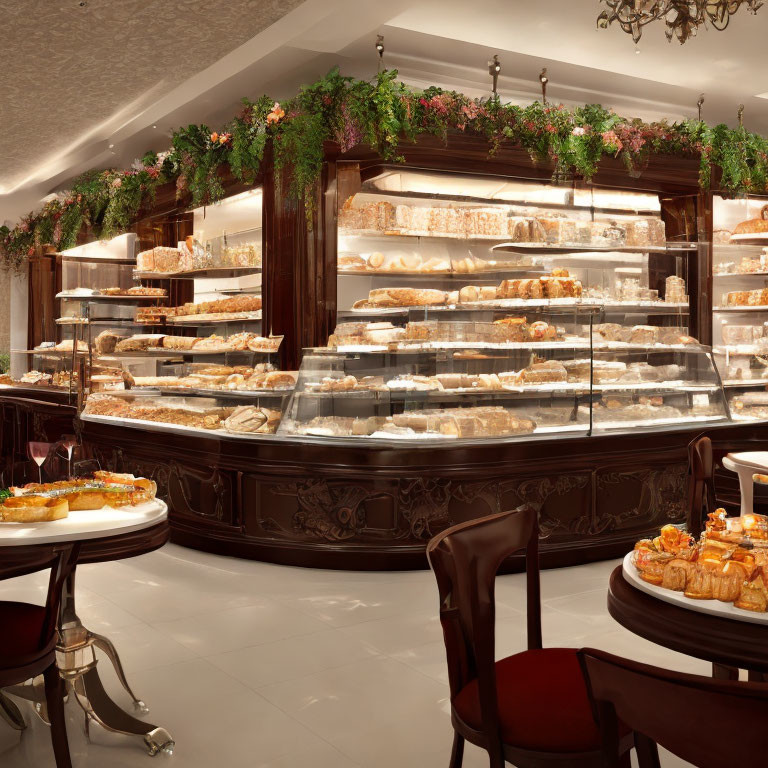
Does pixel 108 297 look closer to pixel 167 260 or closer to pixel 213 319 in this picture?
pixel 167 260

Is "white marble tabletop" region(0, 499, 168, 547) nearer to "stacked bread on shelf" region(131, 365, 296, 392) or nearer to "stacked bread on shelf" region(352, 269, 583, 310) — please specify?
"stacked bread on shelf" region(131, 365, 296, 392)

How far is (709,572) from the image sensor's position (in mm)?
1920

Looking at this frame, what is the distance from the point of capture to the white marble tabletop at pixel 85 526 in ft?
7.94

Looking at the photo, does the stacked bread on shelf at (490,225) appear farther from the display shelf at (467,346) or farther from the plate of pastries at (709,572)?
the plate of pastries at (709,572)

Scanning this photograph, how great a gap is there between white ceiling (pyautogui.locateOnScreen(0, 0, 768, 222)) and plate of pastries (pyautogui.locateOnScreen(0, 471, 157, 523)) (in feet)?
9.12

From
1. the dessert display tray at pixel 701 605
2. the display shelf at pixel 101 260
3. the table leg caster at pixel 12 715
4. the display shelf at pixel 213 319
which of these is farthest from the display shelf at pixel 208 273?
the dessert display tray at pixel 701 605

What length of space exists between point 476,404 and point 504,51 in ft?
8.77

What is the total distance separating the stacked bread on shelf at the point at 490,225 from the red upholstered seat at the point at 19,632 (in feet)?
13.0

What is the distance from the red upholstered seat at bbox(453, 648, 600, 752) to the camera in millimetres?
1863

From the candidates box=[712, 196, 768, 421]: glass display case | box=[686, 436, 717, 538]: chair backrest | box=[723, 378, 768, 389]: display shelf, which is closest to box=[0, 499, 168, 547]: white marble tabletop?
box=[686, 436, 717, 538]: chair backrest

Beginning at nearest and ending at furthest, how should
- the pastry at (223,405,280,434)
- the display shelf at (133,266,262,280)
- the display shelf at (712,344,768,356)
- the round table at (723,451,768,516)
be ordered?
the round table at (723,451,768,516), the pastry at (223,405,280,434), the display shelf at (133,266,262,280), the display shelf at (712,344,768,356)

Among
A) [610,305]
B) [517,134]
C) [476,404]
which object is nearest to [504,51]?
[517,134]

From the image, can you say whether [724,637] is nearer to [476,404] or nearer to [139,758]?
[139,758]

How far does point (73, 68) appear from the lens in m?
5.71
